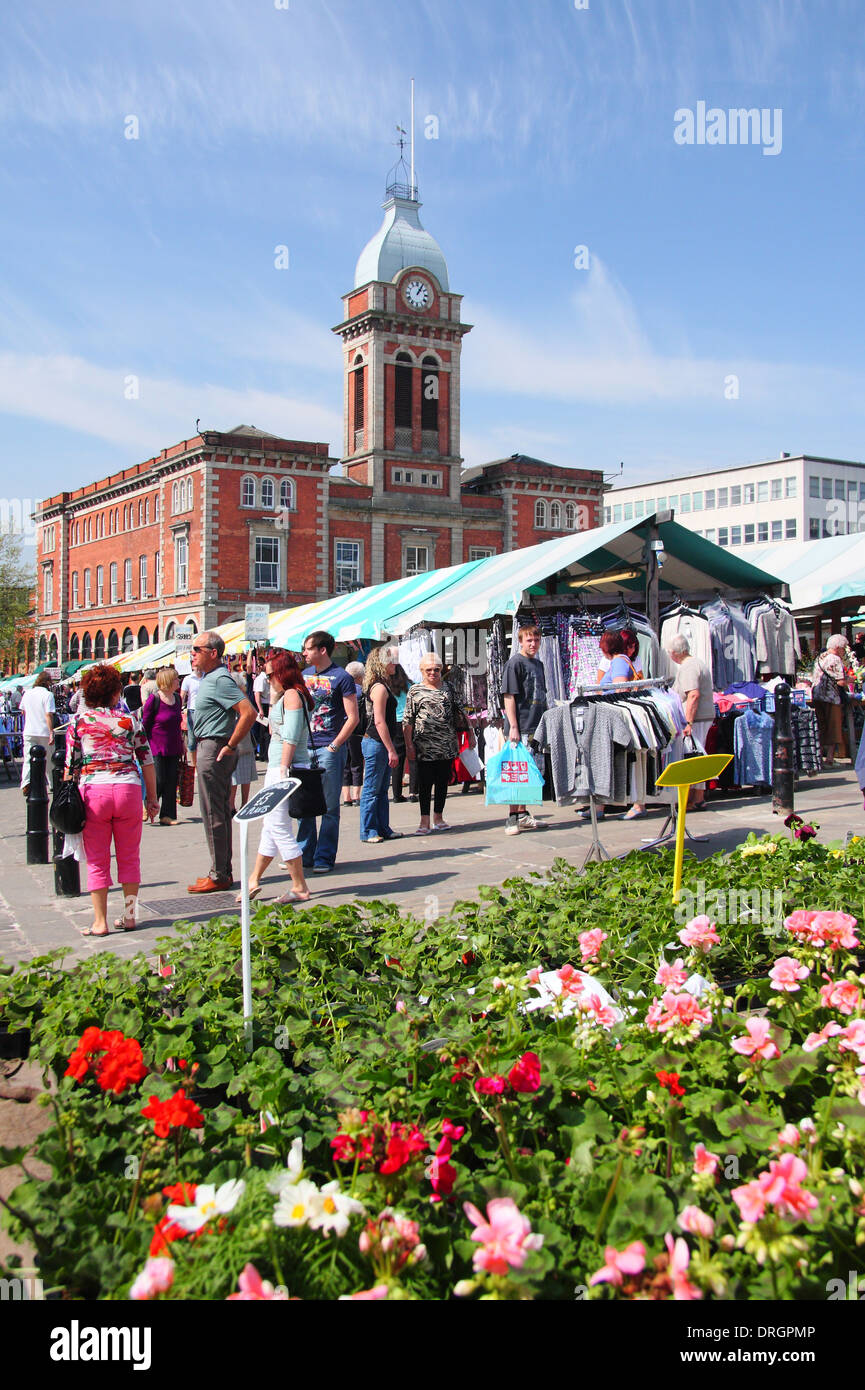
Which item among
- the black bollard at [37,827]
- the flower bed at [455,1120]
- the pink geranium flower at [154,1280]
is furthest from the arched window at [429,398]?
the pink geranium flower at [154,1280]

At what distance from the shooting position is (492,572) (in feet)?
48.6

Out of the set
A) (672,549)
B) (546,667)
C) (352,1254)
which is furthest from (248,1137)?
(672,549)

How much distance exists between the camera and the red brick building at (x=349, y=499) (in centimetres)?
5253

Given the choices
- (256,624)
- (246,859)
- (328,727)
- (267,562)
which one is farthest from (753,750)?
(267,562)

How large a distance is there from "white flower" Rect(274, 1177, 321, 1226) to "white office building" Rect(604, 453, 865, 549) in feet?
253

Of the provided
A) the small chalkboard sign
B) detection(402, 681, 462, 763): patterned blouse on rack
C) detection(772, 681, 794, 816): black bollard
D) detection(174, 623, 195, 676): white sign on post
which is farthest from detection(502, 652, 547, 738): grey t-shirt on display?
detection(174, 623, 195, 676): white sign on post

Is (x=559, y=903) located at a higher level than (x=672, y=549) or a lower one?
lower

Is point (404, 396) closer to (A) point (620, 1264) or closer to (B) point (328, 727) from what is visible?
(B) point (328, 727)

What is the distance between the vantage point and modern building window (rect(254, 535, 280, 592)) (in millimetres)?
52938

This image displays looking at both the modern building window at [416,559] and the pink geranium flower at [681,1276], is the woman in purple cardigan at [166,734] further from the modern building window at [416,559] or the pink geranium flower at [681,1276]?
the modern building window at [416,559]

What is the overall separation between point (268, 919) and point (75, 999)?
1.20 meters

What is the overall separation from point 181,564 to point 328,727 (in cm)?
4738
